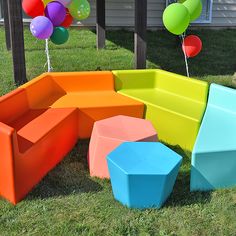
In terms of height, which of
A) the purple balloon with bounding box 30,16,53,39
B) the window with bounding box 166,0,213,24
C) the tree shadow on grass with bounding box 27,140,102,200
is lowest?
the tree shadow on grass with bounding box 27,140,102,200

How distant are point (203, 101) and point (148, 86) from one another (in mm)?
864

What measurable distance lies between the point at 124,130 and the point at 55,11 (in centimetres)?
190

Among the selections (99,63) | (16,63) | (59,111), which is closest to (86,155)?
(59,111)

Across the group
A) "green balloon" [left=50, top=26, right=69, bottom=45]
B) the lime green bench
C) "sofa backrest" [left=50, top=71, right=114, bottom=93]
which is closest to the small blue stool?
the lime green bench

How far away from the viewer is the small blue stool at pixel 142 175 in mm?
3232

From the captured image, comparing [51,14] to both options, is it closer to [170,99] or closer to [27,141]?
[170,99]

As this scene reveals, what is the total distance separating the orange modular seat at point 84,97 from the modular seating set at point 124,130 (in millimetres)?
12

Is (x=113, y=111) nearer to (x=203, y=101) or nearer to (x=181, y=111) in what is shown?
(x=181, y=111)

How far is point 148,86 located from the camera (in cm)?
543

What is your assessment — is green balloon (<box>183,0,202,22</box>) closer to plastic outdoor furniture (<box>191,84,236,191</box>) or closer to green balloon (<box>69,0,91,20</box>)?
green balloon (<box>69,0,91,20</box>)

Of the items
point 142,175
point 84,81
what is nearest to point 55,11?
point 84,81

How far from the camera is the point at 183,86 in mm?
5086

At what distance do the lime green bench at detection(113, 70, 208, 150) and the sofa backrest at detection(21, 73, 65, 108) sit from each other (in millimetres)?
817

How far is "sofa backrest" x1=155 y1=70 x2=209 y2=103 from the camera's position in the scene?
486cm
